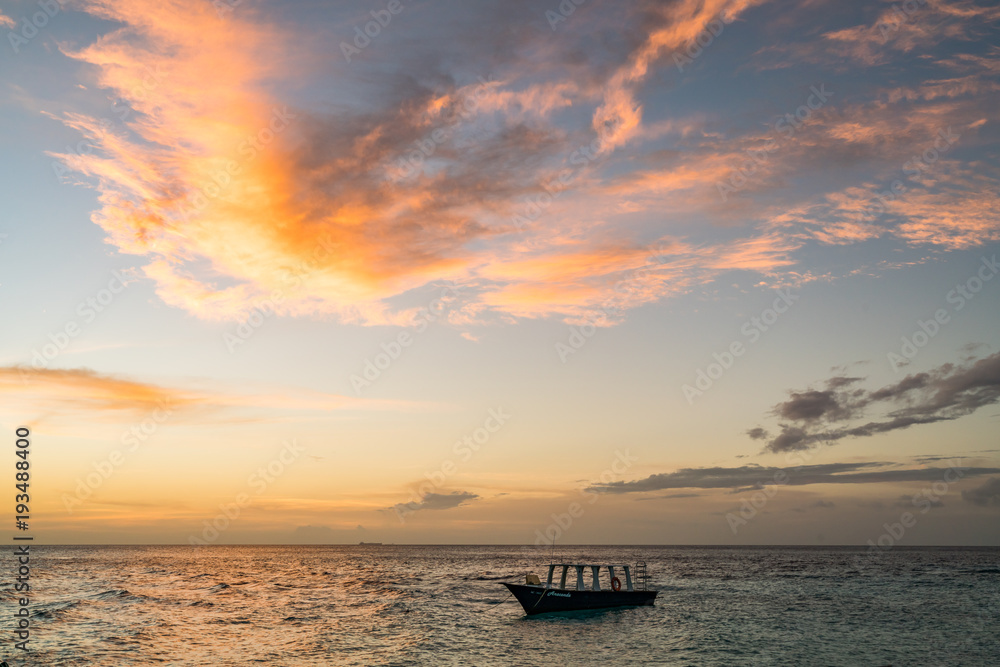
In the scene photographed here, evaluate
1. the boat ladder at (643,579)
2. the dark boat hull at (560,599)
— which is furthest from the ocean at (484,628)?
the boat ladder at (643,579)

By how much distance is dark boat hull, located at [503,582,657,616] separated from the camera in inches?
2021

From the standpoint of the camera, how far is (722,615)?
193ft

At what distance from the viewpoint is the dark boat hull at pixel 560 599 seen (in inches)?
2021

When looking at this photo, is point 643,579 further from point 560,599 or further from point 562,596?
point 562,596

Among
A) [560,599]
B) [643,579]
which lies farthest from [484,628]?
[643,579]

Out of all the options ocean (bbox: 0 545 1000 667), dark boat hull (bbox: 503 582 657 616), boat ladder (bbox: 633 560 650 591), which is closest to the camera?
ocean (bbox: 0 545 1000 667)

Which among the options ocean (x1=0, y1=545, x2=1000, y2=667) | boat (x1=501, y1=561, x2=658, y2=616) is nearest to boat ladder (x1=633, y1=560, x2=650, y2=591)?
ocean (x1=0, y1=545, x2=1000, y2=667)

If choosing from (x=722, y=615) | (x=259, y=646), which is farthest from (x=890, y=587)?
(x=259, y=646)

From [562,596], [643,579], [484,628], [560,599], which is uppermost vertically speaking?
[562,596]

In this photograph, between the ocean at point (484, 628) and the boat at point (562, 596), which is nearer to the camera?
the ocean at point (484, 628)

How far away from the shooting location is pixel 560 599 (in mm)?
52156

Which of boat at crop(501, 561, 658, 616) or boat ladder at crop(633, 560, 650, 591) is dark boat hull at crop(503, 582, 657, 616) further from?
boat ladder at crop(633, 560, 650, 591)

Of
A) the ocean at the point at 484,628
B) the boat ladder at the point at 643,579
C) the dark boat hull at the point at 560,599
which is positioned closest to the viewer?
the ocean at the point at 484,628

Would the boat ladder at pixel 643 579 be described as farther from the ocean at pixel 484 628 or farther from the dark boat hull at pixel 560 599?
the dark boat hull at pixel 560 599
